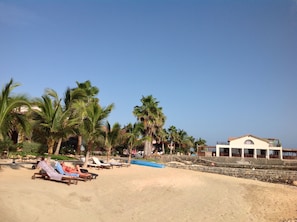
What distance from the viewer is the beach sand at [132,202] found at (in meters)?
8.91

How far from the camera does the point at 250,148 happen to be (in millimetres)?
61125

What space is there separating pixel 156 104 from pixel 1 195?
1367 inches

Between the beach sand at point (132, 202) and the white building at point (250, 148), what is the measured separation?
146ft

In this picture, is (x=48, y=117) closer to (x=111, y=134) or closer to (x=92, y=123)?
(x=92, y=123)

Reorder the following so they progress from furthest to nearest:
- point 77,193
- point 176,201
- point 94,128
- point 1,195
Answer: point 94,128 → point 176,201 → point 77,193 → point 1,195

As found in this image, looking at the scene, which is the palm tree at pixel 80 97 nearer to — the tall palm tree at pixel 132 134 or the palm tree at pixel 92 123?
the palm tree at pixel 92 123

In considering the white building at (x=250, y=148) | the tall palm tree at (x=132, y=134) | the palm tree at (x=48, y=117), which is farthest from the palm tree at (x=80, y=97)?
the white building at (x=250, y=148)

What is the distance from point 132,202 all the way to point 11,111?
678 cm

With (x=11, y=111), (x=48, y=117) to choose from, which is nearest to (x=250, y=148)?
(x=48, y=117)

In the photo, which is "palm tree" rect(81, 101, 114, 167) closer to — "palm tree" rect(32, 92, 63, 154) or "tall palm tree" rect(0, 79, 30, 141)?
"palm tree" rect(32, 92, 63, 154)

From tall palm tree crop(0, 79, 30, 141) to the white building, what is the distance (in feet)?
177

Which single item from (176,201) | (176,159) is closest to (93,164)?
(176,201)

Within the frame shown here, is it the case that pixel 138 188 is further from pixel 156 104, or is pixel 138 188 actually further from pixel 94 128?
pixel 156 104

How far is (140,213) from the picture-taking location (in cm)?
1080
